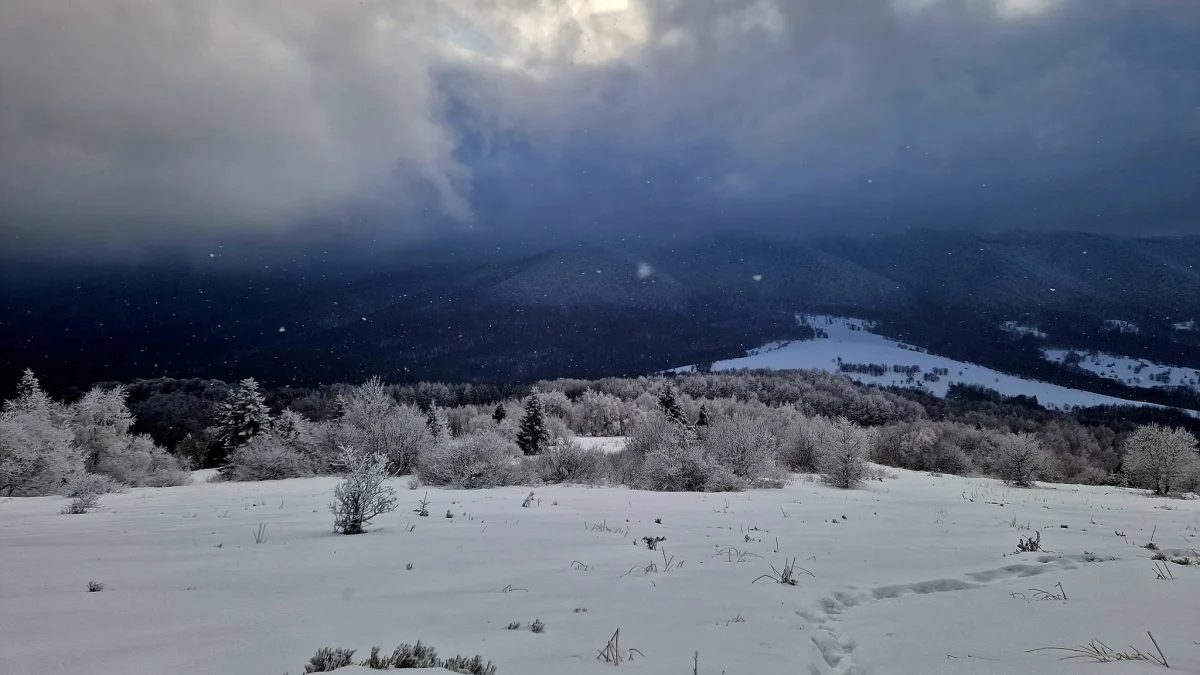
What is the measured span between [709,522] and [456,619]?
8513mm

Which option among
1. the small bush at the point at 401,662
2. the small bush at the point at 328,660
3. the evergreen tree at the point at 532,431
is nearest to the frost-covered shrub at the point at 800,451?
the evergreen tree at the point at 532,431

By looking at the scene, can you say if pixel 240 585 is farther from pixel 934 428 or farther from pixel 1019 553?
pixel 934 428

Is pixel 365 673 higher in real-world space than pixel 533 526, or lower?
higher

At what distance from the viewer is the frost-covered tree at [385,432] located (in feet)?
97.9

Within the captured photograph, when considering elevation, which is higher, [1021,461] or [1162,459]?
[1162,459]

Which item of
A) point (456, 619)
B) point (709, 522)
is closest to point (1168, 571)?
point (709, 522)

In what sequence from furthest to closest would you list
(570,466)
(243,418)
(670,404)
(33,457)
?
(670,404) < (243,418) < (570,466) < (33,457)

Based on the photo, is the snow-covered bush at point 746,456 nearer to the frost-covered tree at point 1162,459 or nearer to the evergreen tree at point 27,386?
the frost-covered tree at point 1162,459

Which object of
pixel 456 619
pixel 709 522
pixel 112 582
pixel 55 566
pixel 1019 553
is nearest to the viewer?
pixel 456 619

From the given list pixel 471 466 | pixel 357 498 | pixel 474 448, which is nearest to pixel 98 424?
pixel 474 448

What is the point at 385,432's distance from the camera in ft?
98.9

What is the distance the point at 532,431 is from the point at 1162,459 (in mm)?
46510

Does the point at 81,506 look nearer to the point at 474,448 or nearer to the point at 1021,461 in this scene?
the point at 474,448

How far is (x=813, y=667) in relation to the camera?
420 cm
